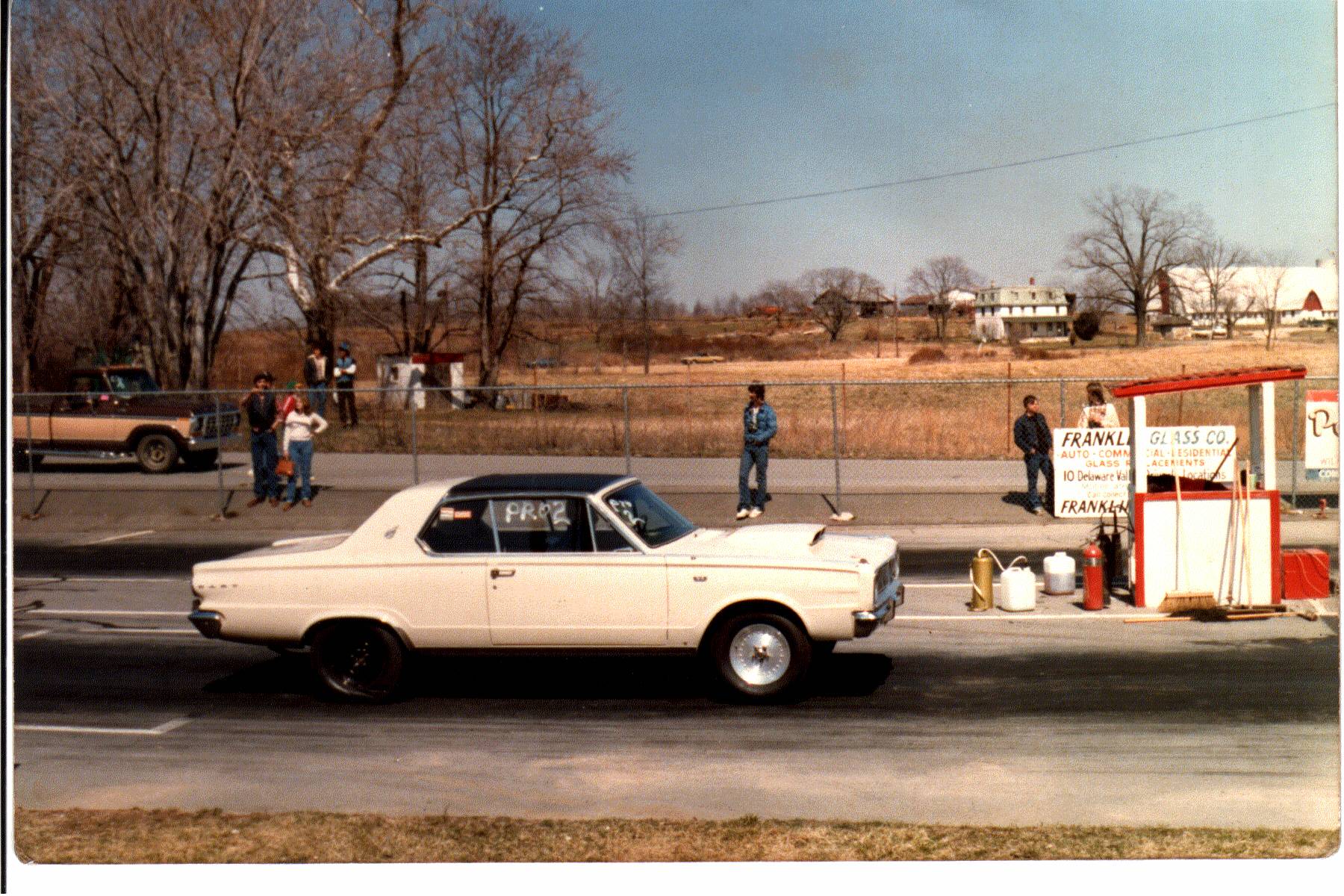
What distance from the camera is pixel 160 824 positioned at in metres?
6.83

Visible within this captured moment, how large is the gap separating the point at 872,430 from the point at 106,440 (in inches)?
564

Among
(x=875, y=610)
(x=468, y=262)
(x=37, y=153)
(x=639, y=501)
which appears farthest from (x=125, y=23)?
(x=875, y=610)

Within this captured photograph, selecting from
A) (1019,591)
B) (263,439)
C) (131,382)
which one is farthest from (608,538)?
(131,382)

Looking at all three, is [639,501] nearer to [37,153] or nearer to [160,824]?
[160,824]

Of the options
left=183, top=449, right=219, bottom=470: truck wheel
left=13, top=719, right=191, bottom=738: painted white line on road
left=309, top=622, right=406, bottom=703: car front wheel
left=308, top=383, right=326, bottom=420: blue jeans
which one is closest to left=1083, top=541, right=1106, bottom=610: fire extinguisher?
left=309, top=622, right=406, bottom=703: car front wheel

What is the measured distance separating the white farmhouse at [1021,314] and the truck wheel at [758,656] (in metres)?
32.5

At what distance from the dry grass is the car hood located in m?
2.55

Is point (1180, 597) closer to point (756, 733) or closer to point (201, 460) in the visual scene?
point (756, 733)

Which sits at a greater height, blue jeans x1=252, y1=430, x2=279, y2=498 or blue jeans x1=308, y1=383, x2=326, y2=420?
blue jeans x1=308, y1=383, x2=326, y2=420

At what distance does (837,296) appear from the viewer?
43125mm

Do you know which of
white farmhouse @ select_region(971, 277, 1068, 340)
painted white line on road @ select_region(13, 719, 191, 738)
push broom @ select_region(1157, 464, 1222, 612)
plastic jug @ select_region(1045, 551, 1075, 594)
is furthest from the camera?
white farmhouse @ select_region(971, 277, 1068, 340)

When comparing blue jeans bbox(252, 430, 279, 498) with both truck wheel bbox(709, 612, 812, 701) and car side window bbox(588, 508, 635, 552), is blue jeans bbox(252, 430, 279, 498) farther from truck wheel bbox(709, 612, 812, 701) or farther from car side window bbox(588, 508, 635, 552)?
truck wheel bbox(709, 612, 812, 701)

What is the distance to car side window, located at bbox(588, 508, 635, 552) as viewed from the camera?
29.6ft

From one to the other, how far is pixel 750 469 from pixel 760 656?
10.2 meters
